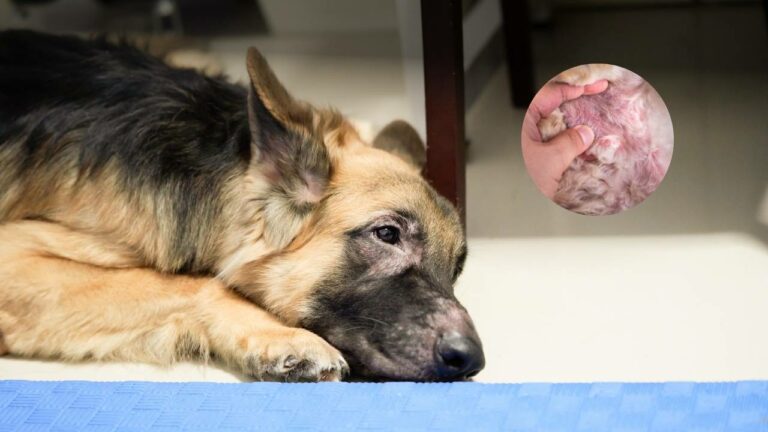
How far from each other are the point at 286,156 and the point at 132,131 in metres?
0.48

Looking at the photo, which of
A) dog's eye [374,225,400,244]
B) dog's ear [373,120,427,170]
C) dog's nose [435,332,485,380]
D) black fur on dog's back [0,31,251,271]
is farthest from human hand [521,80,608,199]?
black fur on dog's back [0,31,251,271]

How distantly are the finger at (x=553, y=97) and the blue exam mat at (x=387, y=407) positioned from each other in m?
0.76

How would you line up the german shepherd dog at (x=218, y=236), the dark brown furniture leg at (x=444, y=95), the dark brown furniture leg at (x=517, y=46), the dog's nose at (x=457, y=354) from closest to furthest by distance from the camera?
the dog's nose at (x=457, y=354), the german shepherd dog at (x=218, y=236), the dark brown furniture leg at (x=444, y=95), the dark brown furniture leg at (x=517, y=46)

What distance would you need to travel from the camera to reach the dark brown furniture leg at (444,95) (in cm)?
245

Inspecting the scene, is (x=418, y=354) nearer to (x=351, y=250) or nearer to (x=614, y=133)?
(x=351, y=250)

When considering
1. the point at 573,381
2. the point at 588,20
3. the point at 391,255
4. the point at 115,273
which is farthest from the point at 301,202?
the point at 588,20

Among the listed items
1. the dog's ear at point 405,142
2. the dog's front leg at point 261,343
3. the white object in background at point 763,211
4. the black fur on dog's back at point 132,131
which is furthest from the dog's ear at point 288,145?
the white object in background at point 763,211

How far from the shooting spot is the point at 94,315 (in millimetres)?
2207

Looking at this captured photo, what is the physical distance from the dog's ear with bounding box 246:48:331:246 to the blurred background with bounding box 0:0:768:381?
1.61 ft

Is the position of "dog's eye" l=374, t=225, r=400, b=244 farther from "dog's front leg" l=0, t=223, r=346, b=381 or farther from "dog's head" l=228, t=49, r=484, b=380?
"dog's front leg" l=0, t=223, r=346, b=381

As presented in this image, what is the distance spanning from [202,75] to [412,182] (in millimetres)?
810

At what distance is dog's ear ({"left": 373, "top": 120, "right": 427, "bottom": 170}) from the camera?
2633 mm

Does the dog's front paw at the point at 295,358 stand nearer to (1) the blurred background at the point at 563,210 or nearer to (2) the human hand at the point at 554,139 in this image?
(1) the blurred background at the point at 563,210

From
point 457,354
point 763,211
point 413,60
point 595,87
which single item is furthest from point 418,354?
point 763,211
